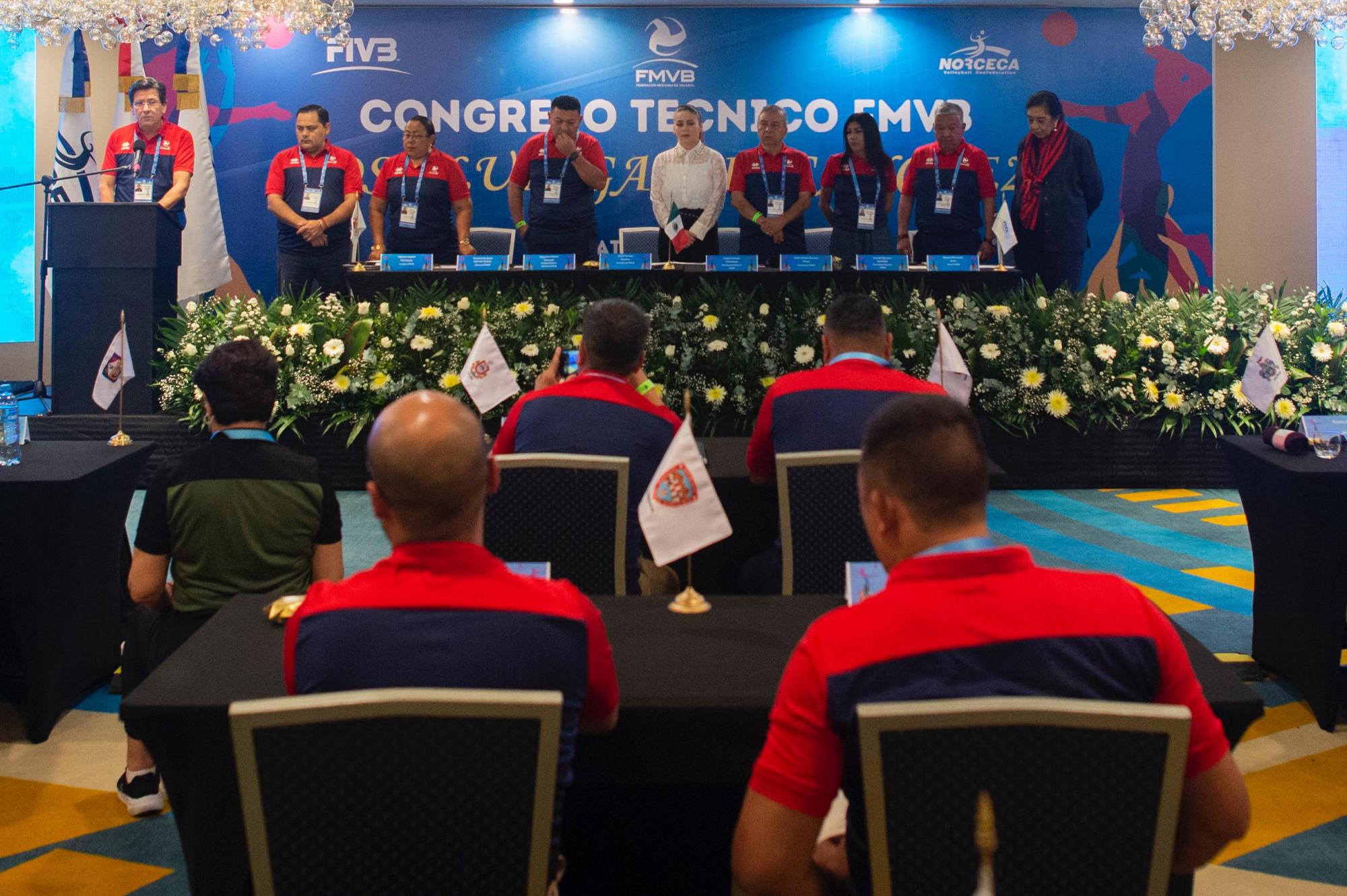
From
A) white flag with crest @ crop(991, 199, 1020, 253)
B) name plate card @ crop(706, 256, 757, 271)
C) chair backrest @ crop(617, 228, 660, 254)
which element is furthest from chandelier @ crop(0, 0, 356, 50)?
white flag with crest @ crop(991, 199, 1020, 253)

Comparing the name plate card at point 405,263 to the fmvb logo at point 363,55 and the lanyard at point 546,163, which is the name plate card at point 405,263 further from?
the fmvb logo at point 363,55

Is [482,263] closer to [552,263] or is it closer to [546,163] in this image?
[552,263]

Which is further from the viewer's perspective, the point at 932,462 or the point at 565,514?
the point at 565,514

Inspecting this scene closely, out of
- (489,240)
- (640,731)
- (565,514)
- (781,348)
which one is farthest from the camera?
(489,240)

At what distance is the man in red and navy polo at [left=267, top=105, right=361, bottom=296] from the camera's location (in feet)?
25.4

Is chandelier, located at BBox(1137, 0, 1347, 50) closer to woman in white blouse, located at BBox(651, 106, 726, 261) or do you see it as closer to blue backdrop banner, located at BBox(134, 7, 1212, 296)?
blue backdrop banner, located at BBox(134, 7, 1212, 296)

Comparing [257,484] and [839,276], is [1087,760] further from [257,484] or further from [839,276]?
[839,276]

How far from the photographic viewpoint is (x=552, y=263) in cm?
637

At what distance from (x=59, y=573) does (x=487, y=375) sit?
4.75 feet

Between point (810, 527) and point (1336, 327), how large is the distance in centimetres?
486

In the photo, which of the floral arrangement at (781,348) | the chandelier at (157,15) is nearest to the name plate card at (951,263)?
the floral arrangement at (781,348)

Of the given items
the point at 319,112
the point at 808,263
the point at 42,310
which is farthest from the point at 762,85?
the point at 42,310

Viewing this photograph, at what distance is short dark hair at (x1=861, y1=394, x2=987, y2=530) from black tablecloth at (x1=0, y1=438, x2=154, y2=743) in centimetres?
242

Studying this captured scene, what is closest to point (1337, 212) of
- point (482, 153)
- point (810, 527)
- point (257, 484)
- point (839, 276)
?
point (839, 276)
